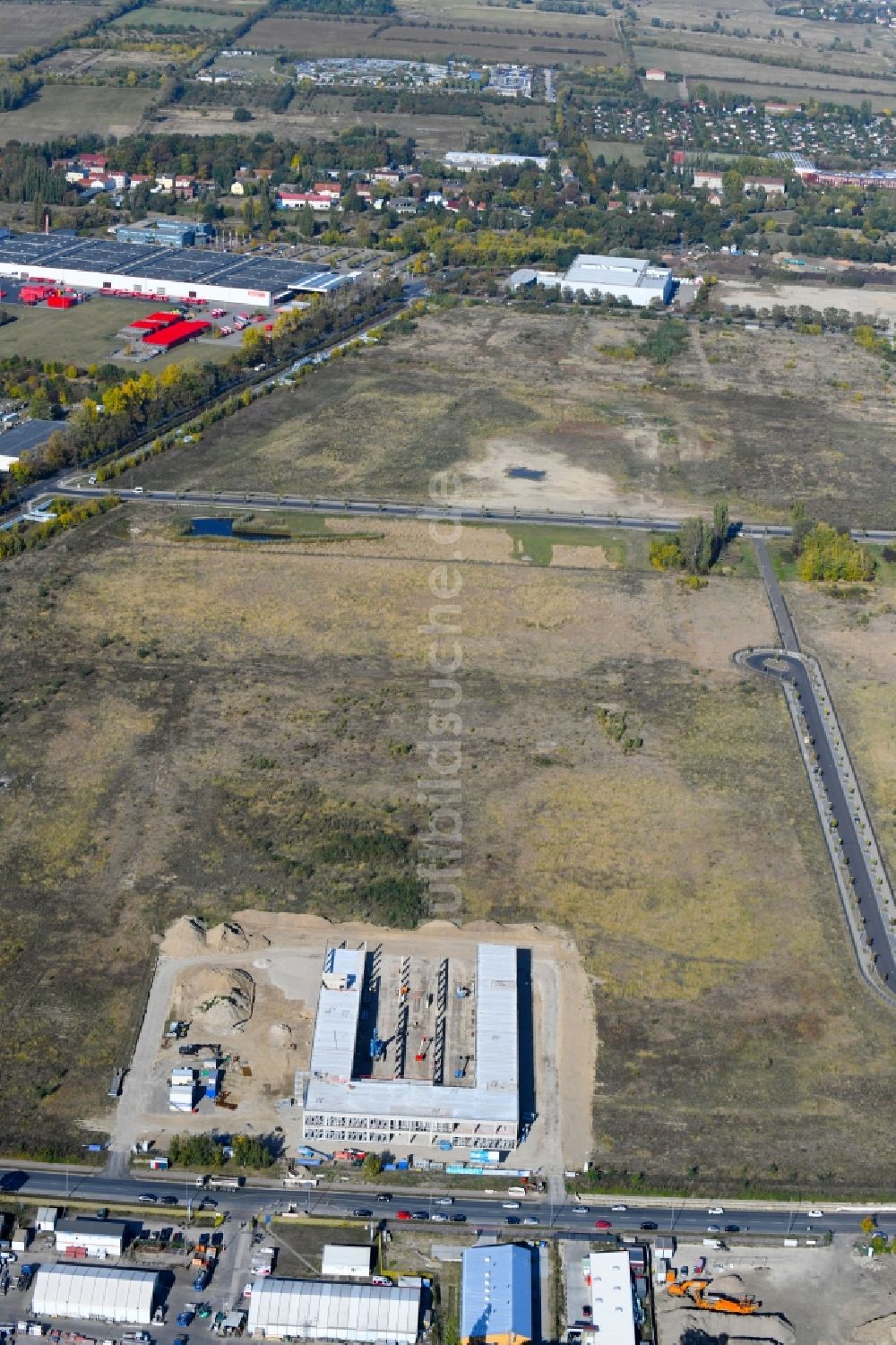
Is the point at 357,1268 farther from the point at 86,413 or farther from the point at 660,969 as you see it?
the point at 86,413

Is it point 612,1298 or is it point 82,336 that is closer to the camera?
point 612,1298

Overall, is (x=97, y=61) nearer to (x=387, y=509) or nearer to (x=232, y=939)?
(x=387, y=509)

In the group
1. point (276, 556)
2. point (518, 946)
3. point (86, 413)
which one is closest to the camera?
point (518, 946)

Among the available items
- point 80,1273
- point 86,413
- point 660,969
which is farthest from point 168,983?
point 86,413

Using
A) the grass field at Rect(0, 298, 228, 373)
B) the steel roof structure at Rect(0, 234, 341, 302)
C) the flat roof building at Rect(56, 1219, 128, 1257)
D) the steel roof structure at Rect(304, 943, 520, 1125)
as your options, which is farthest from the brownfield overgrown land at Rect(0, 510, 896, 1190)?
the steel roof structure at Rect(0, 234, 341, 302)

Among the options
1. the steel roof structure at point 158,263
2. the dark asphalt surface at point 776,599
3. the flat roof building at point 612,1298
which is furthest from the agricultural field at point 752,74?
the flat roof building at point 612,1298

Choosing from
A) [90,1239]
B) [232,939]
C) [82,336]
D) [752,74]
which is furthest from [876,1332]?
[752,74]

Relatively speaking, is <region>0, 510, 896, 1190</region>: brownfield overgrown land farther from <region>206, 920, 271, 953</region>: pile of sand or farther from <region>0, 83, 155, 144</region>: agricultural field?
<region>0, 83, 155, 144</region>: agricultural field
